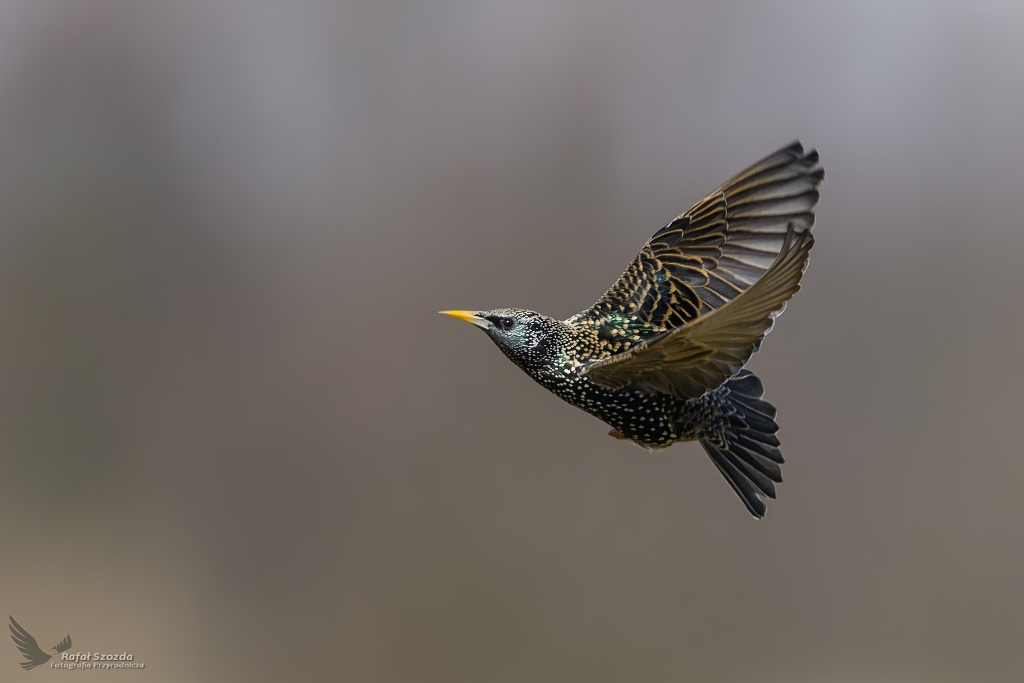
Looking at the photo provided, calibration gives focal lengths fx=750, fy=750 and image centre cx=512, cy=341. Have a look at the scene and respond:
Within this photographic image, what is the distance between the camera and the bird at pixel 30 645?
1.48m

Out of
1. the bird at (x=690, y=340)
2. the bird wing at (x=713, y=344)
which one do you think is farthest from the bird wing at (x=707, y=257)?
the bird wing at (x=713, y=344)

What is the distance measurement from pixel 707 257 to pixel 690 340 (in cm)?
24

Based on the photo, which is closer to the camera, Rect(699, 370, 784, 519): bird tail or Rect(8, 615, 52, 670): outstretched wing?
Rect(699, 370, 784, 519): bird tail

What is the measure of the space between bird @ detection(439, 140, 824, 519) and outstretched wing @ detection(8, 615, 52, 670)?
53.5 inches

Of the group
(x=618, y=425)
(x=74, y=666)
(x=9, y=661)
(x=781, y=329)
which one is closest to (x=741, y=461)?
(x=618, y=425)

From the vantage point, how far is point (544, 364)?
0.66 m

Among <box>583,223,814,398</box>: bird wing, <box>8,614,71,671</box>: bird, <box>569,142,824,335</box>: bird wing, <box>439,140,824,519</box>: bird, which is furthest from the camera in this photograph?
<box>8,614,71,671</box>: bird

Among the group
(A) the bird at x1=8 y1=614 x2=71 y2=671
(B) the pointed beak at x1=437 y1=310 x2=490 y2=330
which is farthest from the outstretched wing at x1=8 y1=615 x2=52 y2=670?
(B) the pointed beak at x1=437 y1=310 x2=490 y2=330

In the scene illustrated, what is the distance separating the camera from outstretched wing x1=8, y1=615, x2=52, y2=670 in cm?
148

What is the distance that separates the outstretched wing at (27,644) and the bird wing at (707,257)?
4.52ft

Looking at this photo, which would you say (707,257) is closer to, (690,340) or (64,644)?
(690,340)

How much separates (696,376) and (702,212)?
0.23 m

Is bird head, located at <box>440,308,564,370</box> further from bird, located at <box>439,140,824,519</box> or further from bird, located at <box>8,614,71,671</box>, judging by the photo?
bird, located at <box>8,614,71,671</box>

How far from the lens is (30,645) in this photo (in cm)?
148
